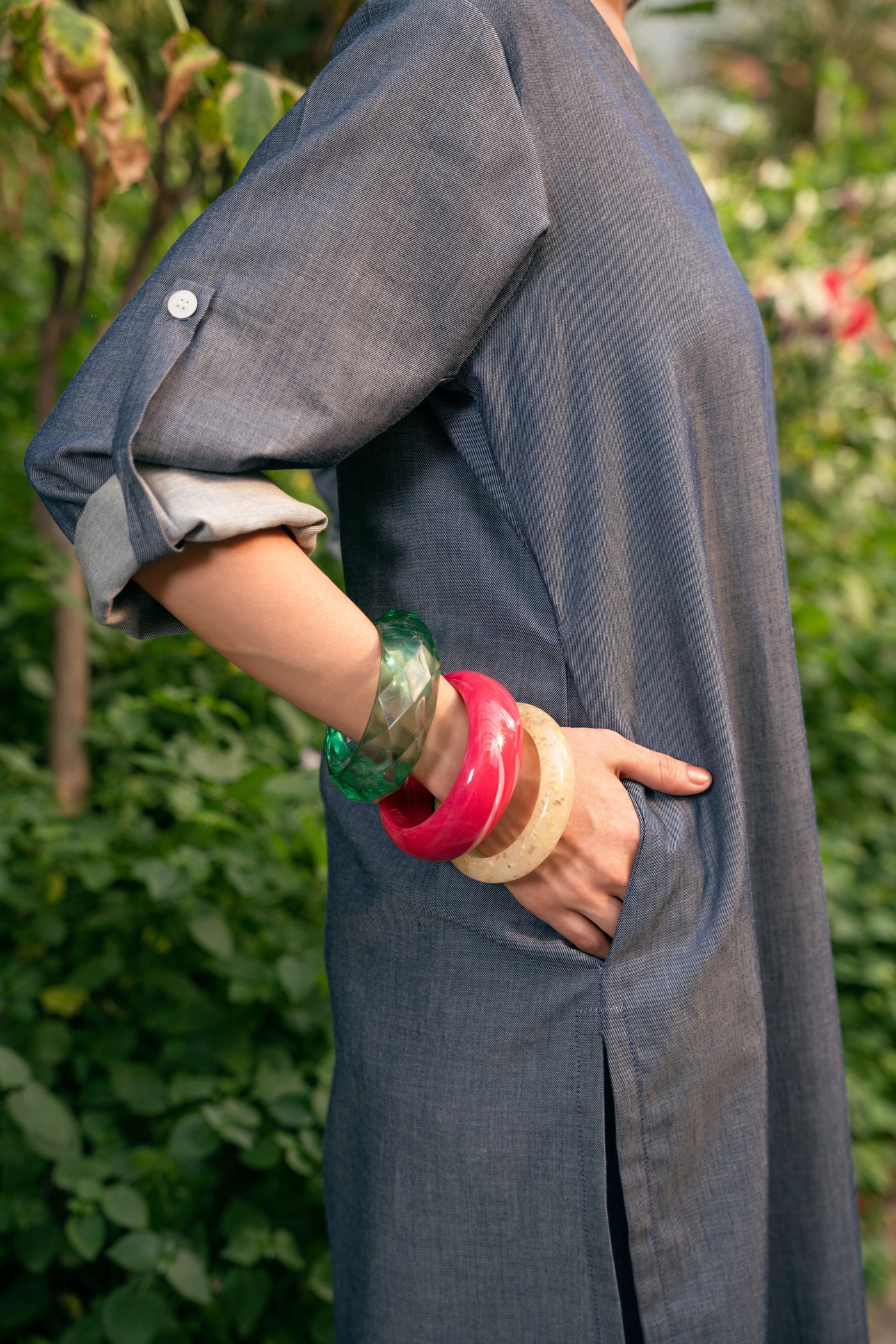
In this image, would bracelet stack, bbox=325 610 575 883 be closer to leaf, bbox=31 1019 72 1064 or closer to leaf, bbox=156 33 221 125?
leaf, bbox=156 33 221 125

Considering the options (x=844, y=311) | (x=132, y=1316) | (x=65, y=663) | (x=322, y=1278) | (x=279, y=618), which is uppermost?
(x=279, y=618)

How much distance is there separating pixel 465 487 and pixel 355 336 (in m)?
0.15

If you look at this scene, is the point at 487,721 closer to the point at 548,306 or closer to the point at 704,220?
the point at 548,306

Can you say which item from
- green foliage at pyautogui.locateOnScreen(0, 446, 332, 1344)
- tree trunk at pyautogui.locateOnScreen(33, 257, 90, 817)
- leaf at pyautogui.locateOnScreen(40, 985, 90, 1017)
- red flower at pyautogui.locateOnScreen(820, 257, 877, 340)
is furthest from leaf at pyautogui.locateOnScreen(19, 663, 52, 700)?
red flower at pyautogui.locateOnScreen(820, 257, 877, 340)


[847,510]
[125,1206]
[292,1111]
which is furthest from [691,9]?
[847,510]

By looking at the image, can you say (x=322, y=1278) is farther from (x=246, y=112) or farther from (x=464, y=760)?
(x=246, y=112)

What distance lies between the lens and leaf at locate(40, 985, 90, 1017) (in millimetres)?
1443

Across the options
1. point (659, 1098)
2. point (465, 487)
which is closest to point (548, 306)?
point (465, 487)

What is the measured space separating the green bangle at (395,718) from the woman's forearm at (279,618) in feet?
0.04

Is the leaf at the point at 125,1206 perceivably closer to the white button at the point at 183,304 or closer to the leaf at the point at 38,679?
the leaf at the point at 38,679

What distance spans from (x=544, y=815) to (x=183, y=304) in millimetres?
394

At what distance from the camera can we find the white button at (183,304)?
608 millimetres

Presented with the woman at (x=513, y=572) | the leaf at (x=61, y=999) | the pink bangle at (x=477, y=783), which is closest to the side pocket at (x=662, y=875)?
the woman at (x=513, y=572)

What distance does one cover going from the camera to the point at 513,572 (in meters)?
0.74
